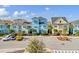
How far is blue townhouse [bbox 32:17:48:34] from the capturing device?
319cm

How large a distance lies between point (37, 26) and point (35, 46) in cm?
21

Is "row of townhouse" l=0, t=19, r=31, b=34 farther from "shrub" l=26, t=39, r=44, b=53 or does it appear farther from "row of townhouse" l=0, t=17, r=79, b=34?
"shrub" l=26, t=39, r=44, b=53

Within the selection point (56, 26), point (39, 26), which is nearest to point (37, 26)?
point (39, 26)

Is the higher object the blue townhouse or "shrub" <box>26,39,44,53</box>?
the blue townhouse

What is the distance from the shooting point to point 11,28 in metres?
3.20

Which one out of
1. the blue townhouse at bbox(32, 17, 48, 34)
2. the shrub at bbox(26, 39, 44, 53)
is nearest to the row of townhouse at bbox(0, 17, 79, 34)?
the blue townhouse at bbox(32, 17, 48, 34)

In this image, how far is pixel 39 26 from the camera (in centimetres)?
321

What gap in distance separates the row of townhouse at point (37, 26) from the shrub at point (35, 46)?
0.11 metres

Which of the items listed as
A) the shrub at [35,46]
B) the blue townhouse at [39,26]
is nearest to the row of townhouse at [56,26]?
the blue townhouse at [39,26]

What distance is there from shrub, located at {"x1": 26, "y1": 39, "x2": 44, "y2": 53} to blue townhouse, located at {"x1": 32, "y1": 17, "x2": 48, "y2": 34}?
11cm

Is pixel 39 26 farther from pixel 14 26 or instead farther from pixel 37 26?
Result: pixel 14 26

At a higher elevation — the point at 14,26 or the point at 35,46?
the point at 14,26
